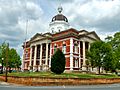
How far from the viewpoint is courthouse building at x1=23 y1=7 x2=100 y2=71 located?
191 feet

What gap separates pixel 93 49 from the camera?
4928cm

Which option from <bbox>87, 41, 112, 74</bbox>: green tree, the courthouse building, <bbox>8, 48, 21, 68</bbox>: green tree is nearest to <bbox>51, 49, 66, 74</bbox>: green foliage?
<bbox>87, 41, 112, 74</bbox>: green tree

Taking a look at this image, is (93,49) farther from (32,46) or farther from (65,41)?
(32,46)

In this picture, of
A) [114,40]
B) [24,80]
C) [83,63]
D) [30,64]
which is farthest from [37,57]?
[24,80]

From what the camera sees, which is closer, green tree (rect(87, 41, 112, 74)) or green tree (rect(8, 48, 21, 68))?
green tree (rect(87, 41, 112, 74))

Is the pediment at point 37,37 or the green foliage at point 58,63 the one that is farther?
the pediment at point 37,37

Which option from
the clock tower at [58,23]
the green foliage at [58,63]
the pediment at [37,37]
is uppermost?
the clock tower at [58,23]

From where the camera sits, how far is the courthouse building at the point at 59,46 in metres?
58.2

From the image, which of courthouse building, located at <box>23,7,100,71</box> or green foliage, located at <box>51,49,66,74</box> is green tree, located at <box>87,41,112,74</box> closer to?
courthouse building, located at <box>23,7,100,71</box>

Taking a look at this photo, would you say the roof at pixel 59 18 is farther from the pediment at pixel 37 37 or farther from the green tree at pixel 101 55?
the green tree at pixel 101 55

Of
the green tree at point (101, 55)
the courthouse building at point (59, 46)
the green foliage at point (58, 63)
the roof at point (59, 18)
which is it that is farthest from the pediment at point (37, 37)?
the green foliage at point (58, 63)

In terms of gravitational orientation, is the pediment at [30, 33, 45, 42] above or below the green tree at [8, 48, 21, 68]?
above

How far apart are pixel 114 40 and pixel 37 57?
1061 inches

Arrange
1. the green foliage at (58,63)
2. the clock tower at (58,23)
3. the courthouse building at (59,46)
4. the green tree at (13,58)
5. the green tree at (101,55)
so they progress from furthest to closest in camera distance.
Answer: the green tree at (13,58) < the clock tower at (58,23) < the courthouse building at (59,46) < the green tree at (101,55) < the green foliage at (58,63)
